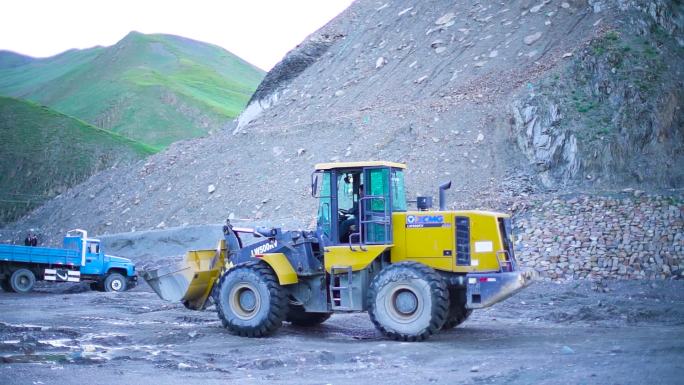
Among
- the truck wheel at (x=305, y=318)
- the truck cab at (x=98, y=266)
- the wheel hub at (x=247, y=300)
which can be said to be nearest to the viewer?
the wheel hub at (x=247, y=300)

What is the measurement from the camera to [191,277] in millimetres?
14133

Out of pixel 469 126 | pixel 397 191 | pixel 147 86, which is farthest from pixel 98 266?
pixel 147 86

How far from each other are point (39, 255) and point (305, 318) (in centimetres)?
1322

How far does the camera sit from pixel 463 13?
37562 mm

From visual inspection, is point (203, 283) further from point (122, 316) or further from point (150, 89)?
point (150, 89)

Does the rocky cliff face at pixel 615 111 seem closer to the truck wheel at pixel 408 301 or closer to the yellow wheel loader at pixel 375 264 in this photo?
the yellow wheel loader at pixel 375 264

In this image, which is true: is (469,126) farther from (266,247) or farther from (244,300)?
(244,300)

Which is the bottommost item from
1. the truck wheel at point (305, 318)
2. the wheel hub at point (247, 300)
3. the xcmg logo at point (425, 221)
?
the truck wheel at point (305, 318)

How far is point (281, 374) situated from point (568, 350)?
3.97 metres

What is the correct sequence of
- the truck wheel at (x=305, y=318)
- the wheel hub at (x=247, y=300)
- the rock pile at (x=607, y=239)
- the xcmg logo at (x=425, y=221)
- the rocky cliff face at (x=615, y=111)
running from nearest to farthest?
the xcmg logo at (x=425, y=221) < the wheel hub at (x=247, y=300) < the truck wheel at (x=305, y=318) < the rock pile at (x=607, y=239) < the rocky cliff face at (x=615, y=111)

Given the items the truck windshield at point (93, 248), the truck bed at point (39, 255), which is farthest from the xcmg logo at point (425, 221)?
the truck windshield at point (93, 248)

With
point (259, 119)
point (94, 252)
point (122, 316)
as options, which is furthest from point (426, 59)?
point (122, 316)

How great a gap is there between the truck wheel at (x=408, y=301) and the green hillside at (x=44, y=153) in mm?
50971

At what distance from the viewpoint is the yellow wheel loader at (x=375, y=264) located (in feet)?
40.4
